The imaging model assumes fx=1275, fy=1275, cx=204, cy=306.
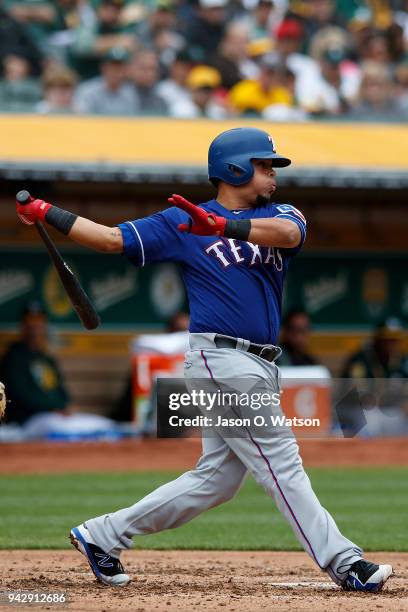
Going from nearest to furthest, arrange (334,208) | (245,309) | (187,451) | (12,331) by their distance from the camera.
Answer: (245,309) < (187,451) < (12,331) < (334,208)

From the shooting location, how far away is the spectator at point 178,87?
525 inches

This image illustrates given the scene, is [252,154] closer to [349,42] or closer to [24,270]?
[24,270]

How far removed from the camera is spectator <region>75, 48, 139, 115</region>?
1270 cm

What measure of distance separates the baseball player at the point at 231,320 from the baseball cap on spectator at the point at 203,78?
27.6 ft

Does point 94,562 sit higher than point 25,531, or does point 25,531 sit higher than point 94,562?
point 94,562

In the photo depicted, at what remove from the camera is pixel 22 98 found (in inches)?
484

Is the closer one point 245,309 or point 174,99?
point 245,309

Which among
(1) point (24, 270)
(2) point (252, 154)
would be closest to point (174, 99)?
(1) point (24, 270)

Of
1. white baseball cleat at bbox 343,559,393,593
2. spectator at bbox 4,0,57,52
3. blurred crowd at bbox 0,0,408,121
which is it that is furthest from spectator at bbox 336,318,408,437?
white baseball cleat at bbox 343,559,393,593

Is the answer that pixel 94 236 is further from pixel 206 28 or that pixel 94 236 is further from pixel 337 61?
pixel 337 61

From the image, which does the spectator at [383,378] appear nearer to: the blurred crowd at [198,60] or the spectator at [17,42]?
the blurred crowd at [198,60]

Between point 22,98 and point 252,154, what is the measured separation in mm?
7948

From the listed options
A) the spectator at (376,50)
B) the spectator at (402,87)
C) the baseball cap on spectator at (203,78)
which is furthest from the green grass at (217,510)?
the spectator at (376,50)

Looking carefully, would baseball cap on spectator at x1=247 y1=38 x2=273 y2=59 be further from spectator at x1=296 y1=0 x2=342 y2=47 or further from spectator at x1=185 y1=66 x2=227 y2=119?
spectator at x1=185 y1=66 x2=227 y2=119
